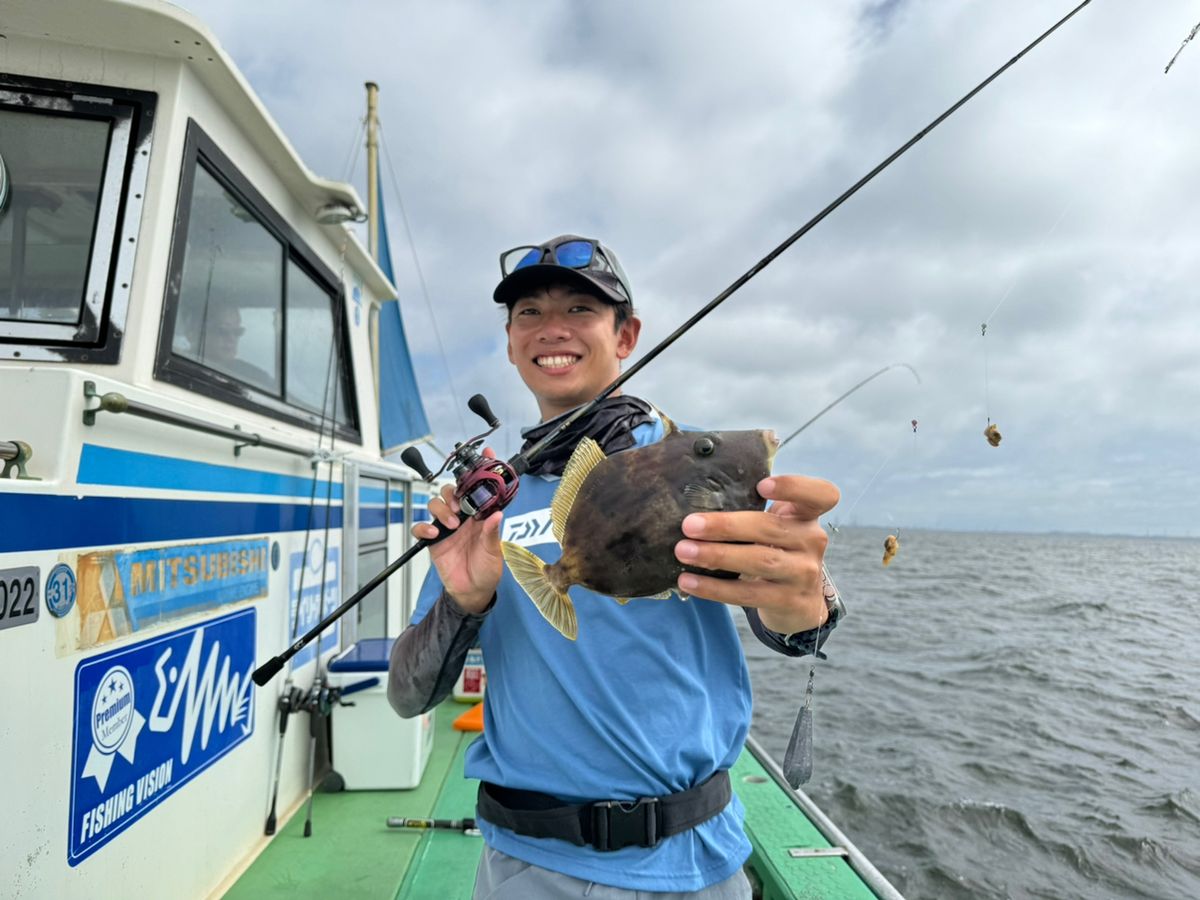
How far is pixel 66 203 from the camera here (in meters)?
2.99

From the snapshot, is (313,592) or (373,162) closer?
(313,592)

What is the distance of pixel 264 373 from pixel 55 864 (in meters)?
2.58

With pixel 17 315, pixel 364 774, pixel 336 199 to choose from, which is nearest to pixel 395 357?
pixel 336 199

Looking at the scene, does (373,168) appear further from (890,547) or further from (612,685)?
(612,685)

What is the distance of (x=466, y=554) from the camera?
203 centimetres

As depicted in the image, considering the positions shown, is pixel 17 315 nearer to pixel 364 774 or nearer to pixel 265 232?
pixel 265 232

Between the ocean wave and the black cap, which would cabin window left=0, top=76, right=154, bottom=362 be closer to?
the black cap

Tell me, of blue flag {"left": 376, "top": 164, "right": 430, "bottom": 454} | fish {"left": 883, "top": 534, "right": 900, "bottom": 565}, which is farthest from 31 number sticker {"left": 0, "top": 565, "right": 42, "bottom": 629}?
blue flag {"left": 376, "top": 164, "right": 430, "bottom": 454}

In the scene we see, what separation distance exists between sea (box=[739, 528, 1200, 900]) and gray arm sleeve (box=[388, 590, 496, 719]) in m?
1.18

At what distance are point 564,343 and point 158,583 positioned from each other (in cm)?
185

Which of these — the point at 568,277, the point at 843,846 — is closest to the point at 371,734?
the point at 843,846

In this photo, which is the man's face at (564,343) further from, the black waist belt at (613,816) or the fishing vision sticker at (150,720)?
the fishing vision sticker at (150,720)

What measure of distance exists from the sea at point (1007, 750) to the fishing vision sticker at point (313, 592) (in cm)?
292

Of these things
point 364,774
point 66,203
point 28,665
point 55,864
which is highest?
Answer: point 66,203
